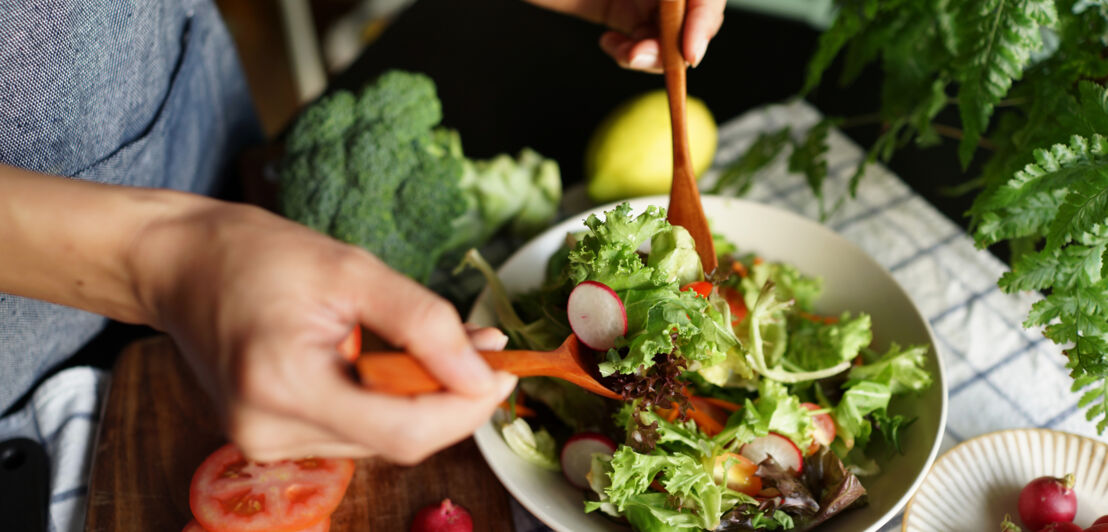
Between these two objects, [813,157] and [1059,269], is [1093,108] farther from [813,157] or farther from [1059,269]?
[813,157]

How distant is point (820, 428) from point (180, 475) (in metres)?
1.11

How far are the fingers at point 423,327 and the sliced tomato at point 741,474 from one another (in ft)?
1.82

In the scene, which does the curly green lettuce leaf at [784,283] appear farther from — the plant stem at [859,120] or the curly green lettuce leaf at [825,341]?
the plant stem at [859,120]

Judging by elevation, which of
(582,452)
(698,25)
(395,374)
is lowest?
(582,452)

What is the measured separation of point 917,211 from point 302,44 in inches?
113

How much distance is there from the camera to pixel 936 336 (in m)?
1.51

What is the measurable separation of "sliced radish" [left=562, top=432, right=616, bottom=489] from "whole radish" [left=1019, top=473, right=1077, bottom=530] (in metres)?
0.67

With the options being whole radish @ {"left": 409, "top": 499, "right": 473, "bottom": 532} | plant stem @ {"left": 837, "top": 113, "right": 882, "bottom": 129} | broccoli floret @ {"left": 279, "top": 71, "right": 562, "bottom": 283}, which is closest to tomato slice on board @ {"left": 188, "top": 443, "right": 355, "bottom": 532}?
whole radish @ {"left": 409, "top": 499, "right": 473, "bottom": 532}

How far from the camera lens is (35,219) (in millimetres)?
760

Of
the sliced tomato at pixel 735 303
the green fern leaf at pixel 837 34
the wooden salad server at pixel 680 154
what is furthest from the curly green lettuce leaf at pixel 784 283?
the green fern leaf at pixel 837 34

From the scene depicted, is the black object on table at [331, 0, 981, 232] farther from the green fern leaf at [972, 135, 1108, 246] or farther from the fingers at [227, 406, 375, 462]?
the fingers at [227, 406, 375, 462]

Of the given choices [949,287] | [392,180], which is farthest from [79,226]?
[949,287]

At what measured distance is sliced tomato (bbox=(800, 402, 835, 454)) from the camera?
1.17 meters

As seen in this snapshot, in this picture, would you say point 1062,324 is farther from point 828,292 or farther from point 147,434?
point 147,434
